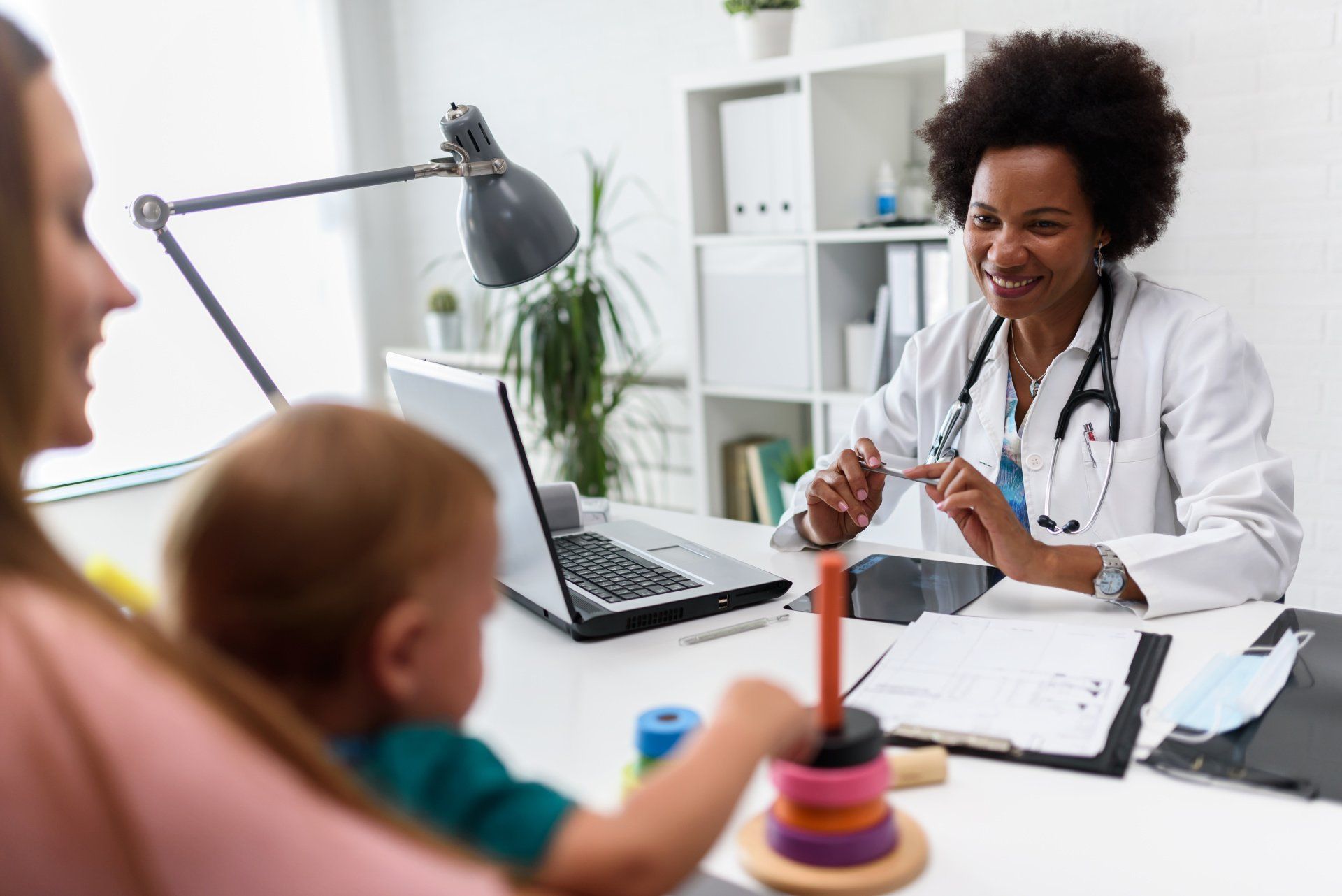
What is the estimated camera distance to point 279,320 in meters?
4.00

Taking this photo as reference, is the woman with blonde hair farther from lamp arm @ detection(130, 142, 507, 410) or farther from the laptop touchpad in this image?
the laptop touchpad

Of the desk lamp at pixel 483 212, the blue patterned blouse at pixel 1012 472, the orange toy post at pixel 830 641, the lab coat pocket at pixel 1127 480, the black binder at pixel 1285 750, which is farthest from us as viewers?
the blue patterned blouse at pixel 1012 472

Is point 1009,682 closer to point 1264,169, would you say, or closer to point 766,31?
point 1264,169

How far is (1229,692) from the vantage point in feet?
3.65

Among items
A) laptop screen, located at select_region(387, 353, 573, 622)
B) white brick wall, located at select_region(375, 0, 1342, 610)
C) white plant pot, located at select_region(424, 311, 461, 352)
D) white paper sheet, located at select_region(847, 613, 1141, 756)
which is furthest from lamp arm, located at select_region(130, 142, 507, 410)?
white plant pot, located at select_region(424, 311, 461, 352)

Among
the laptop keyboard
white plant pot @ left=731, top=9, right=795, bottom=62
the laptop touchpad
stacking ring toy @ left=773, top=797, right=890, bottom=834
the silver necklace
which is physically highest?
white plant pot @ left=731, top=9, right=795, bottom=62

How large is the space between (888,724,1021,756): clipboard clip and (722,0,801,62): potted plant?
2293 millimetres

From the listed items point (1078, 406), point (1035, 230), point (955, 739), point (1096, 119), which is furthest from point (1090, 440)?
point (955, 739)

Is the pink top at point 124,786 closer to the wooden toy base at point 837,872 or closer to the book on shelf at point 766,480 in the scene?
the wooden toy base at point 837,872

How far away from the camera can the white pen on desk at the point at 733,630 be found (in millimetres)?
1364

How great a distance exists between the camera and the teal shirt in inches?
24.7

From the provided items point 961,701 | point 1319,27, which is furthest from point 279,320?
point 961,701

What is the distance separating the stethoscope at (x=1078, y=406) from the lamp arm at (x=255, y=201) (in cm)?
79

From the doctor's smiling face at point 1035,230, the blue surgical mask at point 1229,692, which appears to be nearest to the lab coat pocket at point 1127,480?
the doctor's smiling face at point 1035,230
